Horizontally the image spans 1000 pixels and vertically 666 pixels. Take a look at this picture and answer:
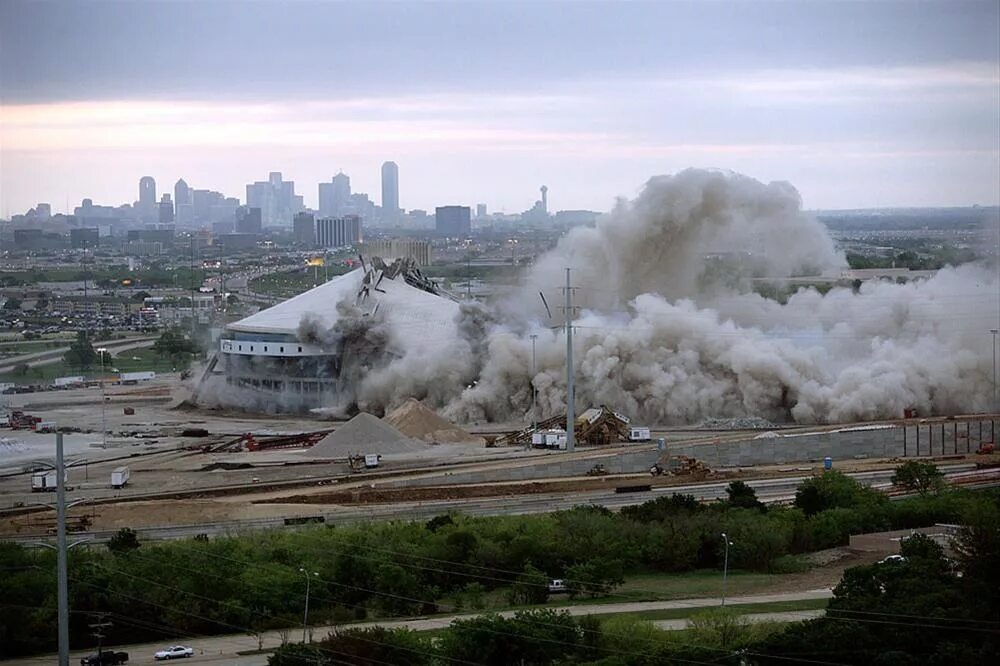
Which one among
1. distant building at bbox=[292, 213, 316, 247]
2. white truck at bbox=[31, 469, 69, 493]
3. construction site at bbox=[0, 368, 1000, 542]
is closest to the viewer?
construction site at bbox=[0, 368, 1000, 542]

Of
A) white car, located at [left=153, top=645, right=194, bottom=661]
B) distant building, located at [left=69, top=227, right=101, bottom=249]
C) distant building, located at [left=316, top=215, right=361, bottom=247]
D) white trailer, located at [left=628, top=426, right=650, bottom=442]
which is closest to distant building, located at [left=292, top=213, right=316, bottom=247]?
distant building, located at [left=316, top=215, right=361, bottom=247]

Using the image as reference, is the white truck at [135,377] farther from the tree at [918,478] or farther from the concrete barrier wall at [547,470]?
the tree at [918,478]

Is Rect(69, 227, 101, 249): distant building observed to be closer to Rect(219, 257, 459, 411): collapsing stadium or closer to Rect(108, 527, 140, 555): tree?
Rect(219, 257, 459, 411): collapsing stadium

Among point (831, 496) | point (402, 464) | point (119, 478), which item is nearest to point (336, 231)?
point (402, 464)

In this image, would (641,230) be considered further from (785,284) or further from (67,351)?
(67,351)

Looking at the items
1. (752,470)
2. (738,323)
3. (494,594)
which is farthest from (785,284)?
(494,594)

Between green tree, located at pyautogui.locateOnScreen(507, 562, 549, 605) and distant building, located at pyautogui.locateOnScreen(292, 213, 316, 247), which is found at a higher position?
distant building, located at pyautogui.locateOnScreen(292, 213, 316, 247)
